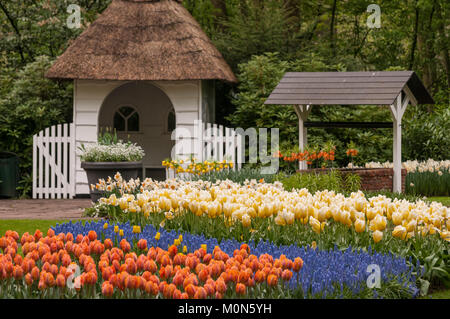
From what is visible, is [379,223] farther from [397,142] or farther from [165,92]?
[165,92]

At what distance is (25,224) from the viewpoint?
9664mm

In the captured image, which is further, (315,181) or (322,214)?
(315,181)

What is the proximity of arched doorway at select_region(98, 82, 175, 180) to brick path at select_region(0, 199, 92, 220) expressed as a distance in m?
4.38

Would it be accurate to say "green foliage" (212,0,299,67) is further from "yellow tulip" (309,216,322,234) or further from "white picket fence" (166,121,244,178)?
"yellow tulip" (309,216,322,234)

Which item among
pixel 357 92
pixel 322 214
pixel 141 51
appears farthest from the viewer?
pixel 141 51

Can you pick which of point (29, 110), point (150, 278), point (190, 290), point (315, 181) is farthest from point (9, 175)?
point (190, 290)

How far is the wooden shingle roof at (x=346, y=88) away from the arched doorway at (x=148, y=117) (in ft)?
17.5

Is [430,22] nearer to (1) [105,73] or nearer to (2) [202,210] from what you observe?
(1) [105,73]

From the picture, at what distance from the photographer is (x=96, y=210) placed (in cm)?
966

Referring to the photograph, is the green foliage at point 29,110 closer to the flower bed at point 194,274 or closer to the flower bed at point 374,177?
the flower bed at point 374,177

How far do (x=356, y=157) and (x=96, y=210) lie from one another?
783 centimetres

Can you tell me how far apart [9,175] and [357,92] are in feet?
24.9
